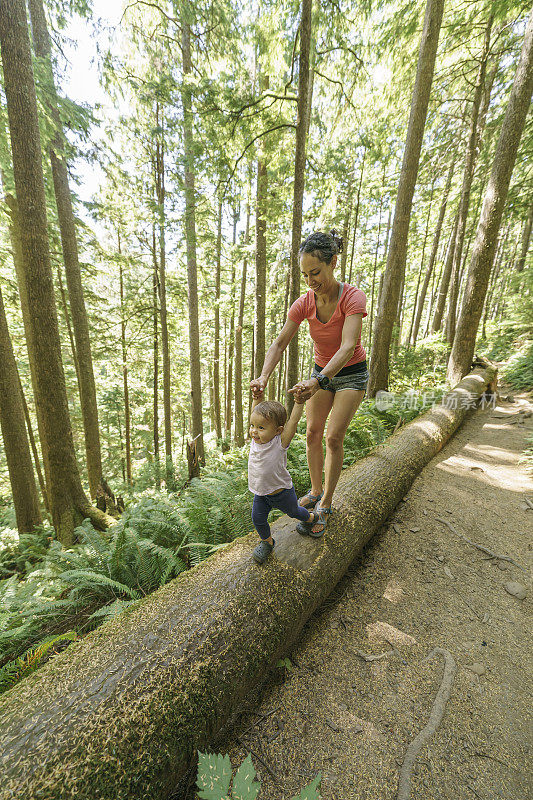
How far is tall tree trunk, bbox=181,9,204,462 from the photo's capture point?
5.82m

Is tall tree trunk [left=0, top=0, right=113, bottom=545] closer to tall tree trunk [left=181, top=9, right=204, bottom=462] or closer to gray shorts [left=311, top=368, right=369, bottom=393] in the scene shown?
tall tree trunk [left=181, top=9, right=204, bottom=462]

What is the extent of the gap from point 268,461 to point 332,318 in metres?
1.26

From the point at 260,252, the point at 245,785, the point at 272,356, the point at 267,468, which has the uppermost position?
the point at 260,252

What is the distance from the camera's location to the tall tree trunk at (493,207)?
7035 mm

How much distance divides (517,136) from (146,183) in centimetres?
1052

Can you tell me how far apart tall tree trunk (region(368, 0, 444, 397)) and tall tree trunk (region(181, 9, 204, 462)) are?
4.59 metres

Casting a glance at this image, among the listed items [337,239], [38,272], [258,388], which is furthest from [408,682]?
[38,272]

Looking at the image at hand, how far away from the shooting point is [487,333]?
1814 centimetres

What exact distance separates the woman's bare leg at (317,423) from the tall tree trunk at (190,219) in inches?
243

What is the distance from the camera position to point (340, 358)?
211 centimetres

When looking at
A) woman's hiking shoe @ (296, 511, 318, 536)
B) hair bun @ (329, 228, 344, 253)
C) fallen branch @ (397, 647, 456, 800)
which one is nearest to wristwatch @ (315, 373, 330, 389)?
hair bun @ (329, 228, 344, 253)

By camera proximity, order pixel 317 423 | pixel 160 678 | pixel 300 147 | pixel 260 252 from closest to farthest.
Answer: pixel 160 678 < pixel 317 423 < pixel 300 147 < pixel 260 252

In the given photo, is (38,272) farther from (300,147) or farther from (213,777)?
(213,777)

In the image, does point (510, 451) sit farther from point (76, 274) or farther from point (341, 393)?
point (76, 274)
